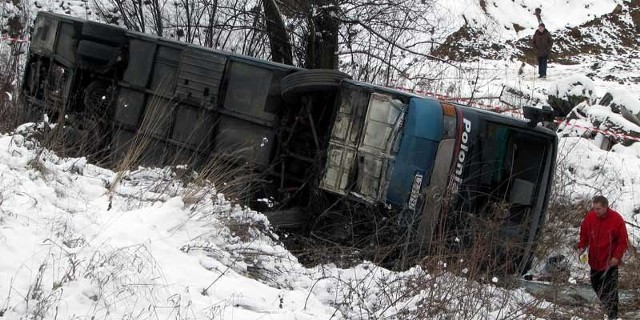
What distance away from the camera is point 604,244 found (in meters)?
7.14

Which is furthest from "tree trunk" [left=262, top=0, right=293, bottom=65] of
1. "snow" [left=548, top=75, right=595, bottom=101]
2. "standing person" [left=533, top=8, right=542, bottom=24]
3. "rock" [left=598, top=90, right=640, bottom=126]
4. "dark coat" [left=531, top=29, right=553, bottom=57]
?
"standing person" [left=533, top=8, right=542, bottom=24]

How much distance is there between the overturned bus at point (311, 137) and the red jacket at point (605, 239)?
1.71ft

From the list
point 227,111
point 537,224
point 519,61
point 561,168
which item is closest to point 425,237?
point 537,224

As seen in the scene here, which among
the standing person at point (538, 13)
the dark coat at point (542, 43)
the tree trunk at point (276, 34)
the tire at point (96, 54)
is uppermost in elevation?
the standing person at point (538, 13)

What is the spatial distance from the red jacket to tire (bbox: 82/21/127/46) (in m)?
5.52

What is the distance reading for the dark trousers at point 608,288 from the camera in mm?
6641

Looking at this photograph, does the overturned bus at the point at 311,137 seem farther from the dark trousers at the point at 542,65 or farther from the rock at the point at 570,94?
the dark trousers at the point at 542,65

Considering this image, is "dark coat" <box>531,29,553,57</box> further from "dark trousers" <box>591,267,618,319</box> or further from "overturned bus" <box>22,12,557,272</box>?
"dark trousers" <box>591,267,618,319</box>

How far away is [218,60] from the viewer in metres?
8.04

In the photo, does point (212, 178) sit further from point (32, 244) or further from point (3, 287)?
point (3, 287)

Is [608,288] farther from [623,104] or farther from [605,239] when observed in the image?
[623,104]

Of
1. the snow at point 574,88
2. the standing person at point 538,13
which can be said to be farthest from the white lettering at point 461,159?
the standing person at point 538,13

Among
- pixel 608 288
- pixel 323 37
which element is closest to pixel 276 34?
pixel 323 37

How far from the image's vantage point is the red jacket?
7129 mm
